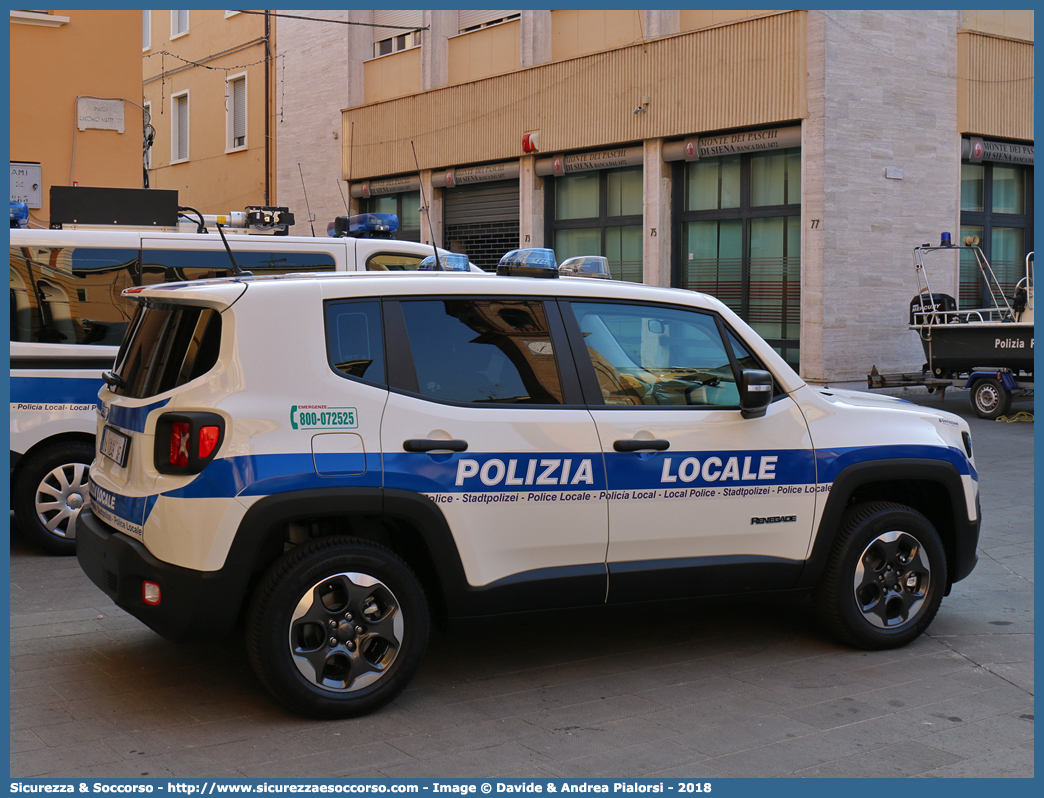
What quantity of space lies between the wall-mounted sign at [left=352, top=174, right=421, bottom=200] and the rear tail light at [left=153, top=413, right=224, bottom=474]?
23.4 metres

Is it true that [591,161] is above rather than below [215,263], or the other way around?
above

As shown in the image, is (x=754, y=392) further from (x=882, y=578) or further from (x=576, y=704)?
(x=576, y=704)

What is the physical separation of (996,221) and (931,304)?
16.2 feet

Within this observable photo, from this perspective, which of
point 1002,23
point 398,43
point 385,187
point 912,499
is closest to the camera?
point 912,499

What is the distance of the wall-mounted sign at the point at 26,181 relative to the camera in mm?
15820

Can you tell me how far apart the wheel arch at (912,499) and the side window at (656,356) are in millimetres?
694

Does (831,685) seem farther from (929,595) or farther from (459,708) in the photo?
(459,708)

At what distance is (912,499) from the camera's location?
5.66 m

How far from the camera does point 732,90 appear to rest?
1973cm

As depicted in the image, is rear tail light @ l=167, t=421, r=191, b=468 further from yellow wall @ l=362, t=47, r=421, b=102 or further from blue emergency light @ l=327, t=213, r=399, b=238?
yellow wall @ l=362, t=47, r=421, b=102

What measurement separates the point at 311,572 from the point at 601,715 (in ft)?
4.10

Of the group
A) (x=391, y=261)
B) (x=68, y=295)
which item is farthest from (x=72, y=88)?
(x=68, y=295)

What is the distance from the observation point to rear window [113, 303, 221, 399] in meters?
4.31

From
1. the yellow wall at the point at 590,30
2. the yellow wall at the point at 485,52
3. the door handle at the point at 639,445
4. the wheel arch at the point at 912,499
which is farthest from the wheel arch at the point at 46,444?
the yellow wall at the point at 485,52
